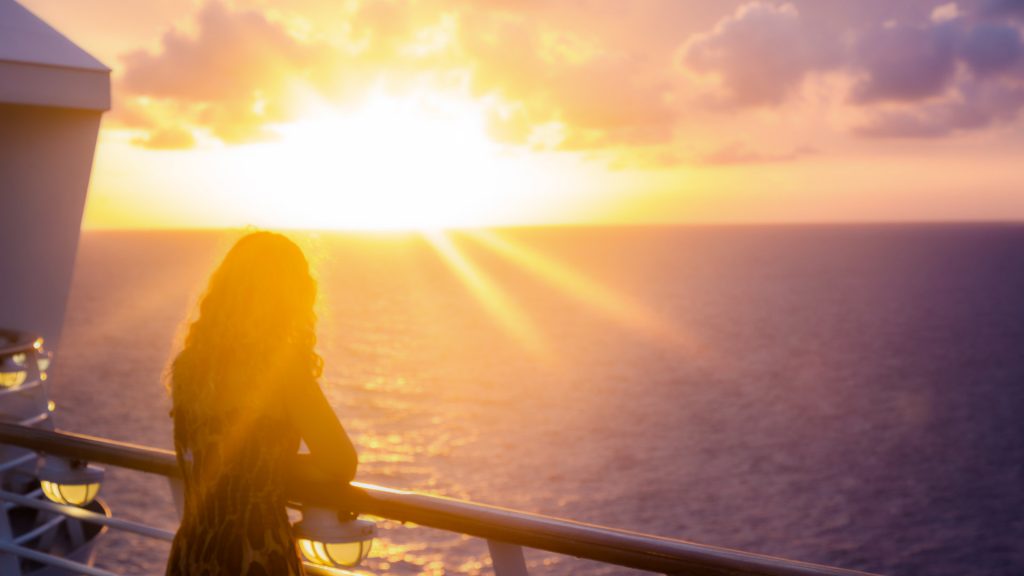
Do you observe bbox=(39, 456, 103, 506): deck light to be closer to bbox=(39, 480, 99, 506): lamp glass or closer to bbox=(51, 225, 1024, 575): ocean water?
bbox=(39, 480, 99, 506): lamp glass

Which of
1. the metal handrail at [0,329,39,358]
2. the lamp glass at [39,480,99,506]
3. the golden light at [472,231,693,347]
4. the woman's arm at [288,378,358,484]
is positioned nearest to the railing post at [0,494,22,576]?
the lamp glass at [39,480,99,506]

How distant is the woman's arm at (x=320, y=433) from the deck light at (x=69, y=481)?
1138mm

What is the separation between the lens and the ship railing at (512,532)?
65.0 inches

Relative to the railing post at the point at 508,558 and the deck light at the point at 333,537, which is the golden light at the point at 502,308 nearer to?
the deck light at the point at 333,537

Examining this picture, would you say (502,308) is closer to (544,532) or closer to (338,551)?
(338,551)

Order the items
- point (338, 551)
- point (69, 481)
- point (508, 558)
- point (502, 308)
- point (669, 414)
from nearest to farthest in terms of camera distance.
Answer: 1. point (508, 558)
2. point (338, 551)
3. point (69, 481)
4. point (669, 414)
5. point (502, 308)

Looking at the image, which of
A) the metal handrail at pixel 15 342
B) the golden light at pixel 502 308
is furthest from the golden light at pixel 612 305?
the metal handrail at pixel 15 342

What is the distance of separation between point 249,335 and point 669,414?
58.7m

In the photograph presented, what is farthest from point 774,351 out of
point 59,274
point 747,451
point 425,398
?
point 59,274

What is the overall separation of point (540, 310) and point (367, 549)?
110 m

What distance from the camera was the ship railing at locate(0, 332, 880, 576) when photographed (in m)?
1.65

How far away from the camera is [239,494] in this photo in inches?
80.8

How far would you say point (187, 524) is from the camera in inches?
84.1

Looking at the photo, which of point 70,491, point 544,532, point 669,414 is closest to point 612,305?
point 669,414
